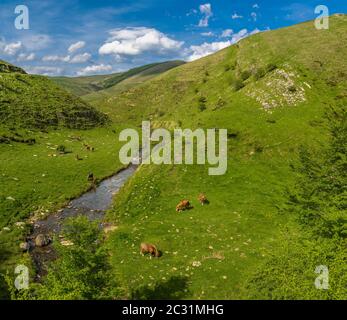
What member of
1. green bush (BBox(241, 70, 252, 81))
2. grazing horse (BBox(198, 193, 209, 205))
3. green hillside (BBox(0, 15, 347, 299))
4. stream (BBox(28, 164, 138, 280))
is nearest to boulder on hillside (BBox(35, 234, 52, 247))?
stream (BBox(28, 164, 138, 280))

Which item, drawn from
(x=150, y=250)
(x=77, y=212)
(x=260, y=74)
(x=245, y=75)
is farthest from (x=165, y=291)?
(x=245, y=75)

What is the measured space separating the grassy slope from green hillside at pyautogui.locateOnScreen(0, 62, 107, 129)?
28.8m

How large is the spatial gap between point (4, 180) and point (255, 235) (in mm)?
36981

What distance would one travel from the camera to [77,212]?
4609cm

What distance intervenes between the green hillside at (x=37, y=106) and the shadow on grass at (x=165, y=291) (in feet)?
205

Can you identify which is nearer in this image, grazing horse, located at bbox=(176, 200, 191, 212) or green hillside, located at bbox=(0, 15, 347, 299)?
green hillside, located at bbox=(0, 15, 347, 299)

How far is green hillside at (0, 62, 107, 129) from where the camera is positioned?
8369cm

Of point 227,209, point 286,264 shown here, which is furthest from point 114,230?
point 286,264

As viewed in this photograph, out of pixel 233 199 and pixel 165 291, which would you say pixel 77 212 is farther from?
pixel 165 291

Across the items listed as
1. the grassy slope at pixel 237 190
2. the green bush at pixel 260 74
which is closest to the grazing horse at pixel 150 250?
the grassy slope at pixel 237 190

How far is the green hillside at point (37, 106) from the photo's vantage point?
8369 cm

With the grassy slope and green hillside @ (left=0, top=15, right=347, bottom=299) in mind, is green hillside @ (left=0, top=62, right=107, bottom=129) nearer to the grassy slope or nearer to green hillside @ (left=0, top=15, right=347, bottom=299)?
green hillside @ (left=0, top=15, right=347, bottom=299)
